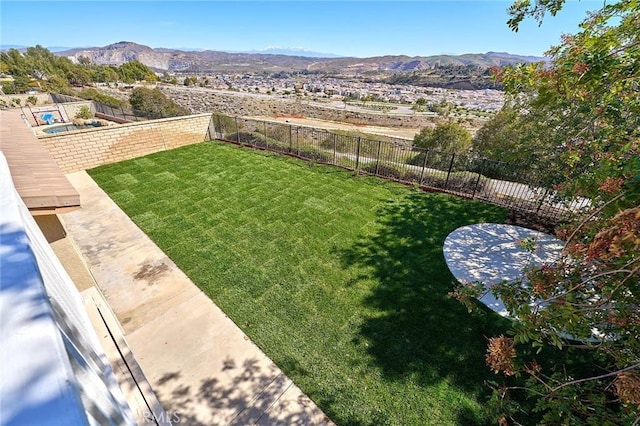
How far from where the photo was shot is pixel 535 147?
689 cm

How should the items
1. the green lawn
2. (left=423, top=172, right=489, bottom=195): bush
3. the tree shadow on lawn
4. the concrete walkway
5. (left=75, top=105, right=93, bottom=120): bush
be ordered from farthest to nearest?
(left=75, top=105, right=93, bottom=120): bush < (left=423, top=172, right=489, bottom=195): bush < the tree shadow on lawn < the green lawn < the concrete walkway

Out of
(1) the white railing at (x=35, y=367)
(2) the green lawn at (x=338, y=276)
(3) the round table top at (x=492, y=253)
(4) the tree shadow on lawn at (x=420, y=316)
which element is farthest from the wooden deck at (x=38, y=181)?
(3) the round table top at (x=492, y=253)

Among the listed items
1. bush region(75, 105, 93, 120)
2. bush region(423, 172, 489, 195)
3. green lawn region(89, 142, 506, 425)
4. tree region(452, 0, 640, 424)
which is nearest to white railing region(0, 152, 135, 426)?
tree region(452, 0, 640, 424)

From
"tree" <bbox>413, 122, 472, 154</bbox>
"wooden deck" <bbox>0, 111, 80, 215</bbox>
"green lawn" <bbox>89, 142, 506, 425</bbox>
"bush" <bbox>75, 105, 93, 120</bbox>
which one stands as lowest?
"tree" <bbox>413, 122, 472, 154</bbox>

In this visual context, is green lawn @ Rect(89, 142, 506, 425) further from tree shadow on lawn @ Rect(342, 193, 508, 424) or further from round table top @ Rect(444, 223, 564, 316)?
round table top @ Rect(444, 223, 564, 316)

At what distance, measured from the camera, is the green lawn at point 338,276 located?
10.6 ft

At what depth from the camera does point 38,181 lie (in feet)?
8.86

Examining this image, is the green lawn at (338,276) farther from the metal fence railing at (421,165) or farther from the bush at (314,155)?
the bush at (314,155)

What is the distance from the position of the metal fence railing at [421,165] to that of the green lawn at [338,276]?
2.49 ft

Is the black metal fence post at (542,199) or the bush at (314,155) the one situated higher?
the black metal fence post at (542,199)

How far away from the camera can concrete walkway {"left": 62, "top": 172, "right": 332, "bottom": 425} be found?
296 centimetres

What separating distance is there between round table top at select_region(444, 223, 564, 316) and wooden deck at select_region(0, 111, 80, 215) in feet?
18.4

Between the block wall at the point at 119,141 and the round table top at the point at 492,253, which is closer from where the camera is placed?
the round table top at the point at 492,253

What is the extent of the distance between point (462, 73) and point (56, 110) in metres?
171
